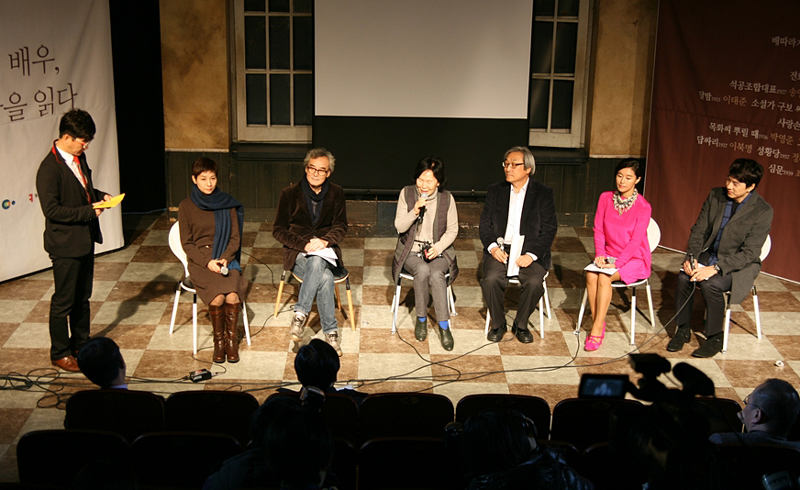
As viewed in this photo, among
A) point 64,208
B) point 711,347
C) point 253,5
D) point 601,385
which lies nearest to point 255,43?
point 253,5

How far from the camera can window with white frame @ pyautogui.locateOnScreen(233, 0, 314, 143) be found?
7152mm

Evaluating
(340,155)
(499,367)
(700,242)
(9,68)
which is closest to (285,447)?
(499,367)

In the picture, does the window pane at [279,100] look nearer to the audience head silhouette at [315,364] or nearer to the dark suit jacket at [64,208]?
the dark suit jacket at [64,208]

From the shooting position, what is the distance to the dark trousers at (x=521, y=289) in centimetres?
500

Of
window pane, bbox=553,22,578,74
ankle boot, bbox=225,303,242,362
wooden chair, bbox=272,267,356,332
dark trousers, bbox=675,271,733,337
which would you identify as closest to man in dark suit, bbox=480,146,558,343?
wooden chair, bbox=272,267,356,332

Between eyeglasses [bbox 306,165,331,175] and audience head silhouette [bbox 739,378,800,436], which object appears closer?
audience head silhouette [bbox 739,378,800,436]

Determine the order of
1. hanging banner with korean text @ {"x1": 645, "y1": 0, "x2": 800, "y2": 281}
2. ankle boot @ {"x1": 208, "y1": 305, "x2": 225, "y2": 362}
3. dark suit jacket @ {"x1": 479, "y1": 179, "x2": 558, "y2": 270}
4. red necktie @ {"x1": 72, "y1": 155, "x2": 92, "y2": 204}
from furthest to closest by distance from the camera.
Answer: hanging banner with korean text @ {"x1": 645, "y1": 0, "x2": 800, "y2": 281}, dark suit jacket @ {"x1": 479, "y1": 179, "x2": 558, "y2": 270}, ankle boot @ {"x1": 208, "y1": 305, "x2": 225, "y2": 362}, red necktie @ {"x1": 72, "y1": 155, "x2": 92, "y2": 204}

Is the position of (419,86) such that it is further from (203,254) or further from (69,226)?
(69,226)

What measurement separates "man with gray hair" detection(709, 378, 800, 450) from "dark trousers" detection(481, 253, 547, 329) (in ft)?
6.68

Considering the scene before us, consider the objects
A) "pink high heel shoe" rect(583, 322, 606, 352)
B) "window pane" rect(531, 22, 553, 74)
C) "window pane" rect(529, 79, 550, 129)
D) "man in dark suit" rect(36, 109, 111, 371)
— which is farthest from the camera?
"window pane" rect(529, 79, 550, 129)

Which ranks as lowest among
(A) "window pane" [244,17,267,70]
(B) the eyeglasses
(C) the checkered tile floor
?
(C) the checkered tile floor

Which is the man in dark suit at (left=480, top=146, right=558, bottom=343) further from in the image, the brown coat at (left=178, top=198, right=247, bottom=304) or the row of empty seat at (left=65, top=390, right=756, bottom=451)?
the row of empty seat at (left=65, top=390, right=756, bottom=451)

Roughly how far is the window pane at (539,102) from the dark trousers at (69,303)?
4.29 metres

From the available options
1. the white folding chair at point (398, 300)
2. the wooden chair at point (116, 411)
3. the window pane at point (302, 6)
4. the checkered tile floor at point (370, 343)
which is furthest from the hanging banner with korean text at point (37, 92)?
the wooden chair at point (116, 411)
